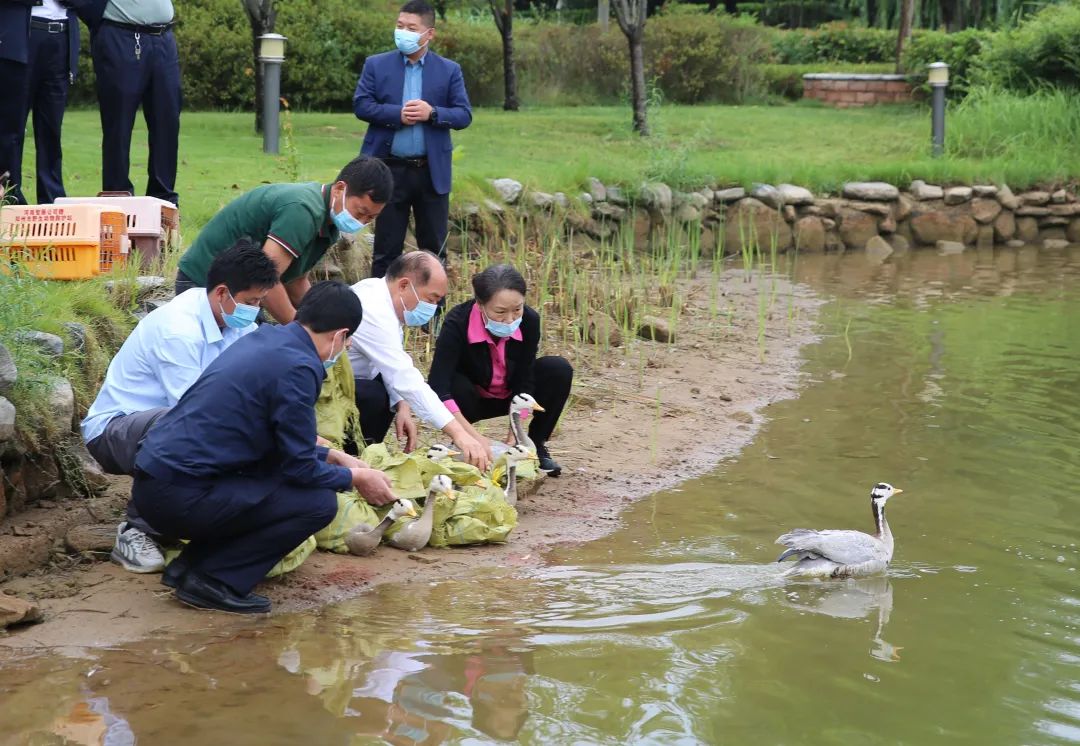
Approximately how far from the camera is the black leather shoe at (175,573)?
5.28 metres

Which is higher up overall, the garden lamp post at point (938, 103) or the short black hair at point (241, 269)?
the garden lamp post at point (938, 103)

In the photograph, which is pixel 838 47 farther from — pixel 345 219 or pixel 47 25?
pixel 345 219

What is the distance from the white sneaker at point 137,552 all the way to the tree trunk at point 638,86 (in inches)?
476

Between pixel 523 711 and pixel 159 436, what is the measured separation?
1.75 m

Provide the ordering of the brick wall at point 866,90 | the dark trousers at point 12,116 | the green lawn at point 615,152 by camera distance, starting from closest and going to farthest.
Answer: the dark trousers at point 12,116 < the green lawn at point 615,152 < the brick wall at point 866,90

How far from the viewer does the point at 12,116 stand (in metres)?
8.13

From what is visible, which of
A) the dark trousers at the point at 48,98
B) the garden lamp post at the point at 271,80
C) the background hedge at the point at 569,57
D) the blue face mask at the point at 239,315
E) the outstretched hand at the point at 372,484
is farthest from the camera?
the background hedge at the point at 569,57

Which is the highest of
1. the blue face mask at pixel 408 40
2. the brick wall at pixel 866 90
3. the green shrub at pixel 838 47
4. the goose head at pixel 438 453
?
the green shrub at pixel 838 47

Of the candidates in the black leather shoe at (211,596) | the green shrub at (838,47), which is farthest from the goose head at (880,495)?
the green shrub at (838,47)

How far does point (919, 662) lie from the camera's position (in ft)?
16.6

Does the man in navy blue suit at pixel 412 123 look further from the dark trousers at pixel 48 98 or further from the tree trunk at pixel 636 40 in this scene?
the tree trunk at pixel 636 40

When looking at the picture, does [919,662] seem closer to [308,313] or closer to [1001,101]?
[308,313]

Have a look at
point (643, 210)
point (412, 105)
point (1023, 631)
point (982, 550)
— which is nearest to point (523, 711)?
point (1023, 631)

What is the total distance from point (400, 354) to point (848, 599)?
2.39 m
